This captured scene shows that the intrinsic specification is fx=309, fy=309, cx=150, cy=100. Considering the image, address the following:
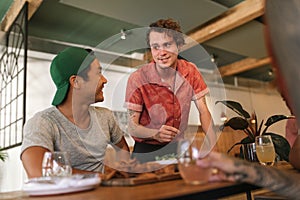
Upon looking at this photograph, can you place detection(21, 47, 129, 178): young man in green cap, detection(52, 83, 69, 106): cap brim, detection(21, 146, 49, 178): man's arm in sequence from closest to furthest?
detection(21, 146, 49, 178): man's arm, detection(21, 47, 129, 178): young man in green cap, detection(52, 83, 69, 106): cap brim

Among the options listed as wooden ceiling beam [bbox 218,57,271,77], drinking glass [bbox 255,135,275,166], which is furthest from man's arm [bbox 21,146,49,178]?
wooden ceiling beam [bbox 218,57,271,77]

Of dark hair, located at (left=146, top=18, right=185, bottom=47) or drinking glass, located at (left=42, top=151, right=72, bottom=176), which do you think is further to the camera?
dark hair, located at (left=146, top=18, right=185, bottom=47)

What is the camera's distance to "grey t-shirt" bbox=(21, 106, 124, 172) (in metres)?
1.17

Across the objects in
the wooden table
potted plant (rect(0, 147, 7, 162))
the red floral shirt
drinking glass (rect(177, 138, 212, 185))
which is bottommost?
the wooden table

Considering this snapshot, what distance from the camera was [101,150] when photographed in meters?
1.45

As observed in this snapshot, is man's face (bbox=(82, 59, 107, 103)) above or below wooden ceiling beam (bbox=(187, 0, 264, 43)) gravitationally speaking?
below

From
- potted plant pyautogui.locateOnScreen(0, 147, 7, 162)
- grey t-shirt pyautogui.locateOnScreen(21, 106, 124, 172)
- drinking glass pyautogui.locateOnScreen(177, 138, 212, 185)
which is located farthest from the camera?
potted plant pyautogui.locateOnScreen(0, 147, 7, 162)

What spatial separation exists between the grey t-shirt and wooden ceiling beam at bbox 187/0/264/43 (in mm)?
2306

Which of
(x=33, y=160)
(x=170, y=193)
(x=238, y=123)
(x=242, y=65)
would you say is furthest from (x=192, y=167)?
(x=242, y=65)

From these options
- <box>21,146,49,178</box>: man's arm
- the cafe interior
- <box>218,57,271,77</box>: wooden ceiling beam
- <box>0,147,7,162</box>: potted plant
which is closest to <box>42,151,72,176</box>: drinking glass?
<box>21,146,49,178</box>: man's arm

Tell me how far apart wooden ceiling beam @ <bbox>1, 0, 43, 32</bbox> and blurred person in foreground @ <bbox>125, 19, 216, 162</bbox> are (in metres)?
1.94

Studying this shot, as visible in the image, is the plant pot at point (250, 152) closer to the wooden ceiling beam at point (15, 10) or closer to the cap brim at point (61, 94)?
the cap brim at point (61, 94)

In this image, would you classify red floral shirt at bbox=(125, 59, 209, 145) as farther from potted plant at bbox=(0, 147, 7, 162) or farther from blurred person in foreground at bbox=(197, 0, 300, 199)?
potted plant at bbox=(0, 147, 7, 162)

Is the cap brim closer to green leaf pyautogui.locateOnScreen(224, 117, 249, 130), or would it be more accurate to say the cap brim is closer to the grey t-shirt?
the grey t-shirt
